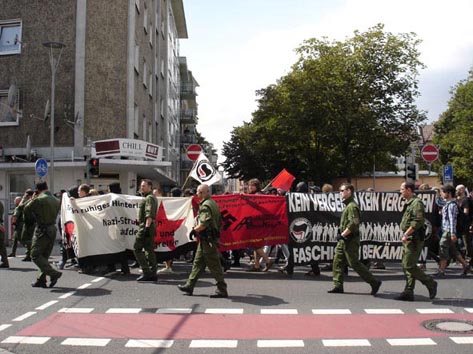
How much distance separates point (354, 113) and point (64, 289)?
20881 millimetres

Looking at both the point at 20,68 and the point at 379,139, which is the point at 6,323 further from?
the point at 379,139

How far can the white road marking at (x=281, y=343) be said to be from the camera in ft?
20.5

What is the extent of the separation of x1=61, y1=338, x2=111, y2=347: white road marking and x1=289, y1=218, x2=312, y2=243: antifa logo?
5.78 meters

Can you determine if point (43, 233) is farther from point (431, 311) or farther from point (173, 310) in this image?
point (431, 311)

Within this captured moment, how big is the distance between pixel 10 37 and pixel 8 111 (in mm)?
3404

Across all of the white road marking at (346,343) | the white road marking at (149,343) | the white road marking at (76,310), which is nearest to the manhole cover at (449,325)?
the white road marking at (346,343)

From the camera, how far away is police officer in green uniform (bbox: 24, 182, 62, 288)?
9.95m

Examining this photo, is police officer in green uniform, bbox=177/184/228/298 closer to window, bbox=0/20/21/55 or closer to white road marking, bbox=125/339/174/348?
white road marking, bbox=125/339/174/348

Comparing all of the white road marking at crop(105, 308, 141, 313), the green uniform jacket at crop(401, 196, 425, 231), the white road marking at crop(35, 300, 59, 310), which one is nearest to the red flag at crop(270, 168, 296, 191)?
the green uniform jacket at crop(401, 196, 425, 231)

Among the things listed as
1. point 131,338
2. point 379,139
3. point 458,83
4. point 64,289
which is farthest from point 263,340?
point 458,83

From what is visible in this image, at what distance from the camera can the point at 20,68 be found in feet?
82.2

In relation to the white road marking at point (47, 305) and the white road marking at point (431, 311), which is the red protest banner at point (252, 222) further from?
the white road marking at point (431, 311)

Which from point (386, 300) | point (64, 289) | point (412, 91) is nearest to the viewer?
point (386, 300)

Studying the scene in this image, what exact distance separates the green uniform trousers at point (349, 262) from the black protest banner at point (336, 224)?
2.17 metres
